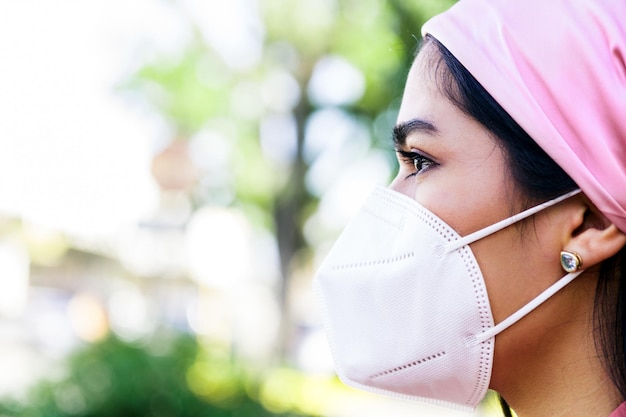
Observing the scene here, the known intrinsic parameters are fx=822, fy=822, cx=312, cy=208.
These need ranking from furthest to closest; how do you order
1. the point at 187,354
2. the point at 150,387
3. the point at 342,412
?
the point at 342,412 < the point at 187,354 < the point at 150,387

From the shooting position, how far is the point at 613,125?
5.33ft

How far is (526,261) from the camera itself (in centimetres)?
171

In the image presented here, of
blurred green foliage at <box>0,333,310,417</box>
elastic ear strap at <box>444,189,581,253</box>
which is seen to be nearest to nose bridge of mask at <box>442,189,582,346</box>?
elastic ear strap at <box>444,189,581,253</box>

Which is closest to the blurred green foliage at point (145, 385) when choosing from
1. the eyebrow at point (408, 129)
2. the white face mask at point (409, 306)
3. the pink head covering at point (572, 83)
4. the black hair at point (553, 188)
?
the white face mask at point (409, 306)

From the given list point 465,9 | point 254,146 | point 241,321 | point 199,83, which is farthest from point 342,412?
point 465,9

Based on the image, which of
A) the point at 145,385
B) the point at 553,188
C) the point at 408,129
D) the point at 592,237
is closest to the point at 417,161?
the point at 408,129

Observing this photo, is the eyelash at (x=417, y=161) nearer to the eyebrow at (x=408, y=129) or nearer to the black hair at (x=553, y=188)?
the eyebrow at (x=408, y=129)

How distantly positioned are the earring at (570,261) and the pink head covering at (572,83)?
0.10 m

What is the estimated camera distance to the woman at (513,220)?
1631mm

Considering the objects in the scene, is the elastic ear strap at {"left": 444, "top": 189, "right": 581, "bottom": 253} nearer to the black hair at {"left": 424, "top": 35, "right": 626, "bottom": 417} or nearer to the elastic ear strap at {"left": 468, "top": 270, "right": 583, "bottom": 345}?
the black hair at {"left": 424, "top": 35, "right": 626, "bottom": 417}

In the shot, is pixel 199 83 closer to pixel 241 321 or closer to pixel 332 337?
pixel 241 321

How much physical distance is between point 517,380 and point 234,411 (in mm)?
5552

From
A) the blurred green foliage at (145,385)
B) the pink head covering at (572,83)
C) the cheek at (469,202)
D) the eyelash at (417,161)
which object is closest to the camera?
the pink head covering at (572,83)

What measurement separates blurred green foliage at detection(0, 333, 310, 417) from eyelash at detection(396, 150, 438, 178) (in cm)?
515
